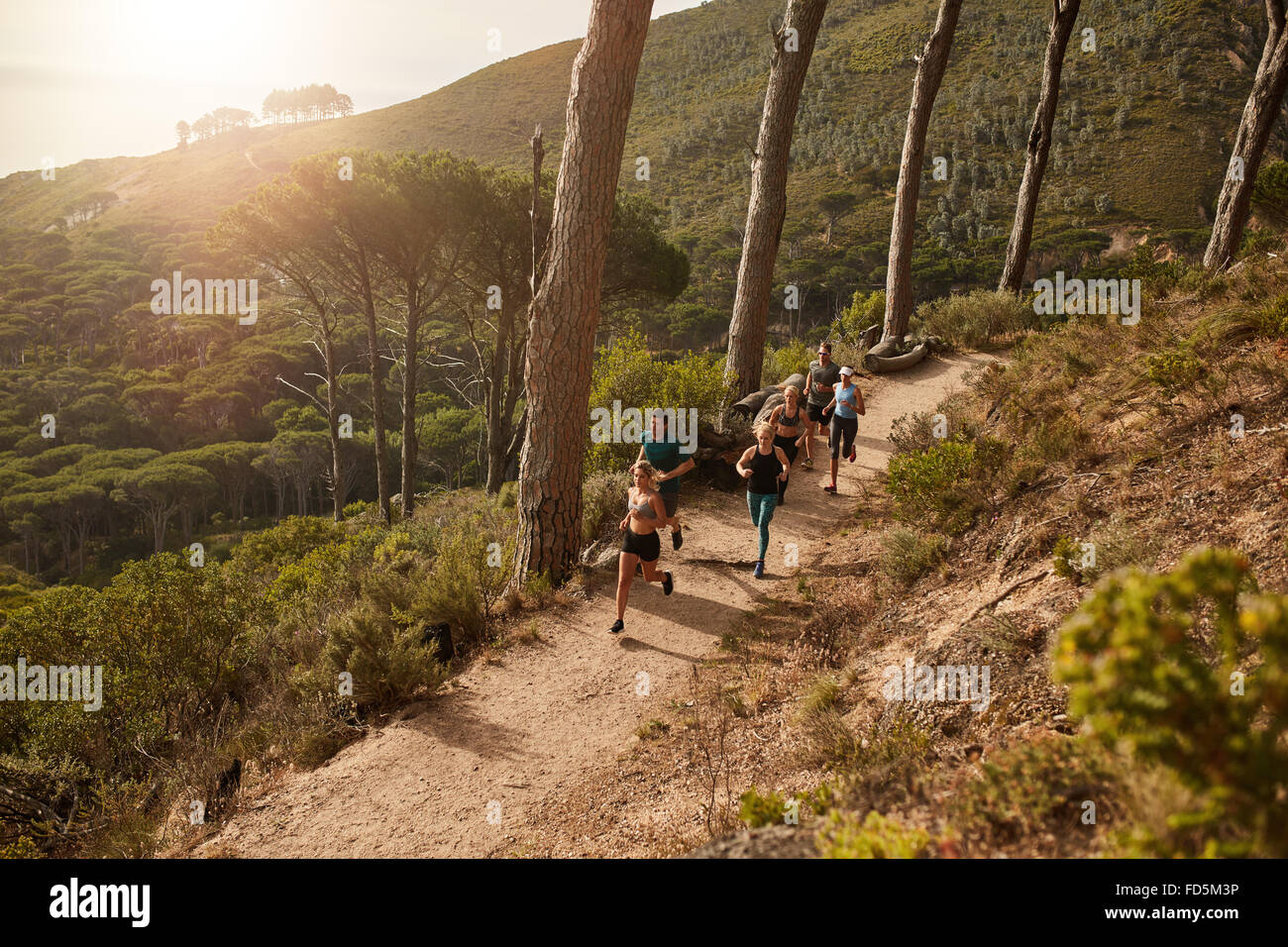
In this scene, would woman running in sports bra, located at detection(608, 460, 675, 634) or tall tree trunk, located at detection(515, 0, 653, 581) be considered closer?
woman running in sports bra, located at detection(608, 460, 675, 634)

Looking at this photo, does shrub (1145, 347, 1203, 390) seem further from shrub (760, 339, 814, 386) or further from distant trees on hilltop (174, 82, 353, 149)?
distant trees on hilltop (174, 82, 353, 149)

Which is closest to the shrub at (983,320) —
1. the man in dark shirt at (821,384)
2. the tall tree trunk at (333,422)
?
→ the man in dark shirt at (821,384)

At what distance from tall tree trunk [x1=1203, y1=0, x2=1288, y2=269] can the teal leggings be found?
8197mm

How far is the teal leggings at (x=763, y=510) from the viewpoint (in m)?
6.58

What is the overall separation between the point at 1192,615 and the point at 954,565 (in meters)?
2.00

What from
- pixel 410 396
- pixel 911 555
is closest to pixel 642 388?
pixel 911 555

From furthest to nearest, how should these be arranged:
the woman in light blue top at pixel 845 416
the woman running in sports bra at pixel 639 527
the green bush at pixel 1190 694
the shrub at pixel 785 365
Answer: the shrub at pixel 785 365, the woman in light blue top at pixel 845 416, the woman running in sports bra at pixel 639 527, the green bush at pixel 1190 694

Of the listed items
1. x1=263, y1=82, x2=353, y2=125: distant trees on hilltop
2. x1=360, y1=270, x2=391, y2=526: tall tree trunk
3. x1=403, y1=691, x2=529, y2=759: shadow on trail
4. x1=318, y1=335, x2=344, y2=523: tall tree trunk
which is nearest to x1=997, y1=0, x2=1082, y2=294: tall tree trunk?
x1=403, y1=691, x2=529, y2=759: shadow on trail

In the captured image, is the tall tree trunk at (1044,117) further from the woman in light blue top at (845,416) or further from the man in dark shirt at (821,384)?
the woman in light blue top at (845,416)

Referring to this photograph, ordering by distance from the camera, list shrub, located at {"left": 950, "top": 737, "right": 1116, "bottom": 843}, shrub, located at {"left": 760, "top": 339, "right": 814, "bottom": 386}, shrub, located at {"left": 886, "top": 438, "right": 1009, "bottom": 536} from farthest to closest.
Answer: shrub, located at {"left": 760, "top": 339, "right": 814, "bottom": 386}, shrub, located at {"left": 886, "top": 438, "right": 1009, "bottom": 536}, shrub, located at {"left": 950, "top": 737, "right": 1116, "bottom": 843}

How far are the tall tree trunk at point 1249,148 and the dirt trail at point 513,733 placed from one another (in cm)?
826

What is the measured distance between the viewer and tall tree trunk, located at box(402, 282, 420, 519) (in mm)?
17312

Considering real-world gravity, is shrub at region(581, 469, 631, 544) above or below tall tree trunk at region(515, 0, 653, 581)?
below

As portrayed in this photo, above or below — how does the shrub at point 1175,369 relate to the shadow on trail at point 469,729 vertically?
above
